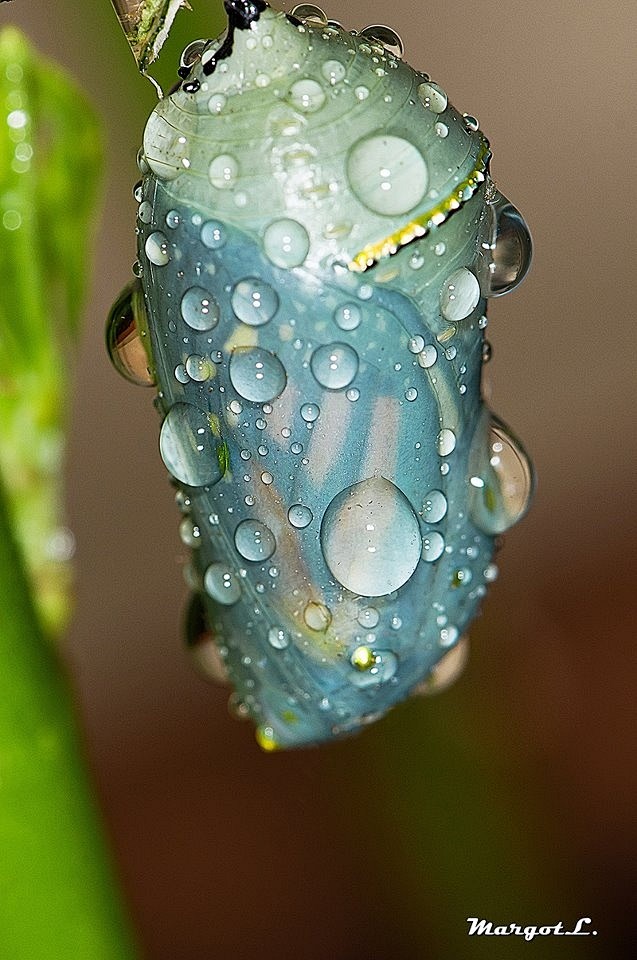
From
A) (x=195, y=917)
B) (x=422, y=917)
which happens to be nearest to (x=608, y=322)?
(x=195, y=917)

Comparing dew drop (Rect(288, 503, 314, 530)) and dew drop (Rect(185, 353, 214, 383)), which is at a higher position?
dew drop (Rect(185, 353, 214, 383))

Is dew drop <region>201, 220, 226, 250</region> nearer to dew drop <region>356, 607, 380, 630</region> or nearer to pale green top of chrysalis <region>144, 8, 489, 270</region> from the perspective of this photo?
pale green top of chrysalis <region>144, 8, 489, 270</region>

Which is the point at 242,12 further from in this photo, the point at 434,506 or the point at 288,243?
the point at 434,506

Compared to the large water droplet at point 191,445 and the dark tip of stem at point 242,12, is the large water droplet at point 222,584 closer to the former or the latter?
the large water droplet at point 191,445
